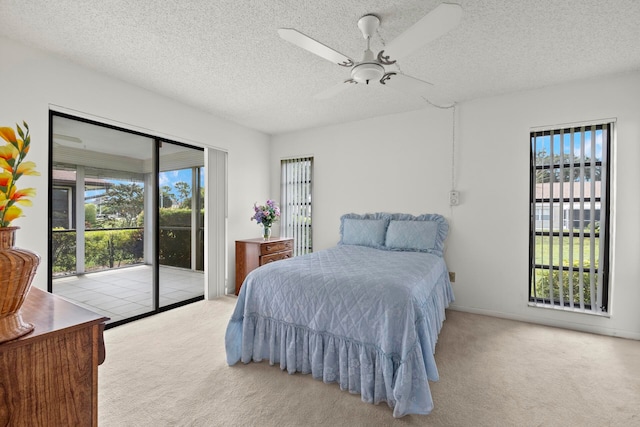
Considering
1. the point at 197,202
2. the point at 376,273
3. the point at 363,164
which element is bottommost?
the point at 376,273

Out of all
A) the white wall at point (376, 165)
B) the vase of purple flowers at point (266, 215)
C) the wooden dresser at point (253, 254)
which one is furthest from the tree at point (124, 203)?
the white wall at point (376, 165)

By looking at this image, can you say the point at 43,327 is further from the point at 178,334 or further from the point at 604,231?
the point at 604,231

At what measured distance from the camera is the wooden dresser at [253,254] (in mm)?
3914

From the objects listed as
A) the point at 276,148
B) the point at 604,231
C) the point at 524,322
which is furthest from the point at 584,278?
the point at 276,148

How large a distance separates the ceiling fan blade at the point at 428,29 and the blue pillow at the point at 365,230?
2.24 metres

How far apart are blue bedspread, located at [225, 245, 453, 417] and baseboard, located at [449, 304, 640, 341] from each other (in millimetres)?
1191

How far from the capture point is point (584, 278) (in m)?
3.02

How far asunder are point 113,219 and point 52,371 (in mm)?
3602

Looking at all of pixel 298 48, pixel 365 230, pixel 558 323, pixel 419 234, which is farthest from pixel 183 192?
pixel 558 323

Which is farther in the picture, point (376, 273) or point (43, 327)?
point (376, 273)

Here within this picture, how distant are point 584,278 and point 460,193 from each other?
1468 mm

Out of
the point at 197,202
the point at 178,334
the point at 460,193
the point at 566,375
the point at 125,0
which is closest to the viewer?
the point at 125,0

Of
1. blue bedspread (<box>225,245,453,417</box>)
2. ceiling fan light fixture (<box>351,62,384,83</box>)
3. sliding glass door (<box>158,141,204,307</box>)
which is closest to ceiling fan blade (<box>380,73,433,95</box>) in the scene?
ceiling fan light fixture (<box>351,62,384,83</box>)

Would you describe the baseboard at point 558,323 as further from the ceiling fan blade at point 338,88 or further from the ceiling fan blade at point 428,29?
the ceiling fan blade at point 428,29
